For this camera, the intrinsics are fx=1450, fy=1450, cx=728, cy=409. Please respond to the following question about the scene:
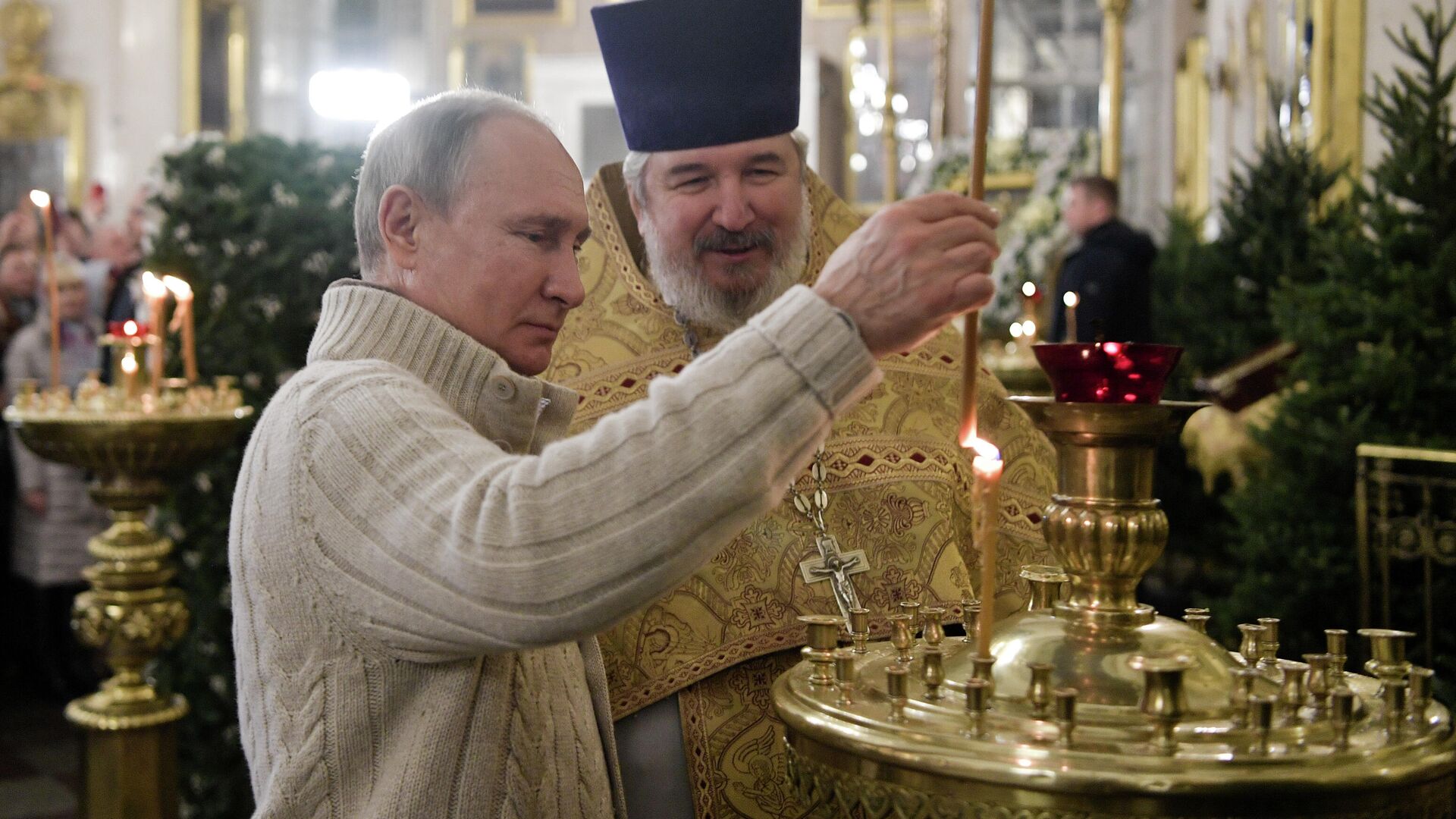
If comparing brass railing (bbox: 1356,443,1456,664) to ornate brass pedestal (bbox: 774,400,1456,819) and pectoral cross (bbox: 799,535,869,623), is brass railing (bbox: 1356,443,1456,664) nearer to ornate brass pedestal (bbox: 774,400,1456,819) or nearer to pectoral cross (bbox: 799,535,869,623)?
pectoral cross (bbox: 799,535,869,623)

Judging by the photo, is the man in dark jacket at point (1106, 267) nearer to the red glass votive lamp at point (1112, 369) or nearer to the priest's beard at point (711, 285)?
the priest's beard at point (711, 285)

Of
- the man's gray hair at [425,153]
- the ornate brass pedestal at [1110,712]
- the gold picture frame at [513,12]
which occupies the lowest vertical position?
the ornate brass pedestal at [1110,712]

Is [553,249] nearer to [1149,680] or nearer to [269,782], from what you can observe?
[269,782]

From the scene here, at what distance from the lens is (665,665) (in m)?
2.00

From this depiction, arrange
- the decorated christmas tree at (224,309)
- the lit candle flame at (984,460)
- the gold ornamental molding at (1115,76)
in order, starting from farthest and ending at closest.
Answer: the gold ornamental molding at (1115,76)
the decorated christmas tree at (224,309)
the lit candle flame at (984,460)

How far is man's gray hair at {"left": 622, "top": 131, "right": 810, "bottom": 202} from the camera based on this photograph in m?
2.35

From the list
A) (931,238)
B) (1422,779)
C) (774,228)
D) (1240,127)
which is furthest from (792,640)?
(1240,127)

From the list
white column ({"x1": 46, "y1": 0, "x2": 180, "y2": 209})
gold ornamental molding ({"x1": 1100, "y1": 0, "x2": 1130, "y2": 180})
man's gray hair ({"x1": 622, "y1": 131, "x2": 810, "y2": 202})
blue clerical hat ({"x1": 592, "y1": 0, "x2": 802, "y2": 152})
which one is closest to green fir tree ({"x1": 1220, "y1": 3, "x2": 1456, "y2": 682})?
man's gray hair ({"x1": 622, "y1": 131, "x2": 810, "y2": 202})

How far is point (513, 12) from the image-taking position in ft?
45.5

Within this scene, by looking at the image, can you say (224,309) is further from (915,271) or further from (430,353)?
(915,271)

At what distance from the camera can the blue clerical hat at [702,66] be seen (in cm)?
223

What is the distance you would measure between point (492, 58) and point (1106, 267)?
8.62 metres

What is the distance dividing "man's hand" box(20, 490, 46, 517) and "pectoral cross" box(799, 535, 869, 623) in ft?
15.6

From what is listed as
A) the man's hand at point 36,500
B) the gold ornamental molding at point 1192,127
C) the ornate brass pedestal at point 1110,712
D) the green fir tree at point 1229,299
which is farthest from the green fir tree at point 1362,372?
the gold ornamental molding at point 1192,127
